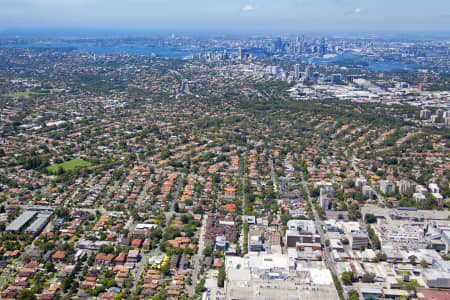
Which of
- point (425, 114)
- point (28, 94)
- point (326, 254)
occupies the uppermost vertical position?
point (28, 94)

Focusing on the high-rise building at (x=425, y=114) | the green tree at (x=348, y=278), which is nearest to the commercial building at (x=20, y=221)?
the green tree at (x=348, y=278)

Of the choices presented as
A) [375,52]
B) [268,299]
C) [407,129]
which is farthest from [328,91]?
[375,52]

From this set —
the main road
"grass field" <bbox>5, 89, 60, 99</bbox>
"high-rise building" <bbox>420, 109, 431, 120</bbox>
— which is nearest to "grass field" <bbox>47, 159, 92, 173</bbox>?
the main road

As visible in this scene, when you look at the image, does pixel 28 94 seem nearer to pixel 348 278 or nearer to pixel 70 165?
pixel 70 165

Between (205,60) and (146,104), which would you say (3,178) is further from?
(205,60)

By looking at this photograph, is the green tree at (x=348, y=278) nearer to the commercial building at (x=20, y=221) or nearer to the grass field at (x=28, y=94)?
the commercial building at (x=20, y=221)

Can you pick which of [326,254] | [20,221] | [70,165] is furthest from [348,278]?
[70,165]

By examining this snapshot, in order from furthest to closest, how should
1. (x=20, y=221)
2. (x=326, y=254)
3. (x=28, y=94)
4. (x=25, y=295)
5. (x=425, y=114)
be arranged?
(x=28, y=94) < (x=425, y=114) < (x=20, y=221) < (x=326, y=254) < (x=25, y=295)

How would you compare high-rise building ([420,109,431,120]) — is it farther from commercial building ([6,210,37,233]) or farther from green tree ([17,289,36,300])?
green tree ([17,289,36,300])
